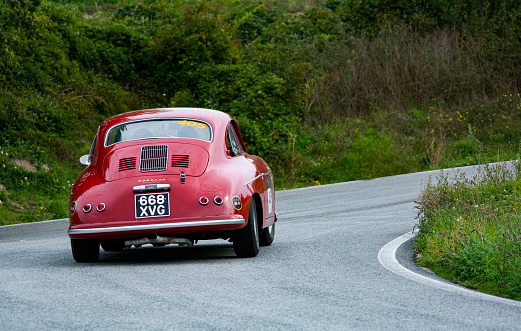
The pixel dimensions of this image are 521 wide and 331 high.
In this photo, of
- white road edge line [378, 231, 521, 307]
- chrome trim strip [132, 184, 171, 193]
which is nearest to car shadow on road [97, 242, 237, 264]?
chrome trim strip [132, 184, 171, 193]

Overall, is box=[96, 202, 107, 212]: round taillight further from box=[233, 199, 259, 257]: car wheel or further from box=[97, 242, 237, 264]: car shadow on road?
box=[233, 199, 259, 257]: car wheel

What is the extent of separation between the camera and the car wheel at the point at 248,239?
8.59 metres

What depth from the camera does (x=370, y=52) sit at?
88.5 ft

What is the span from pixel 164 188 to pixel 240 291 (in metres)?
1.94

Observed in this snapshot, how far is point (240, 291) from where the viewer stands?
6.57 metres

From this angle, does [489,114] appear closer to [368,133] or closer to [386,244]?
[368,133]

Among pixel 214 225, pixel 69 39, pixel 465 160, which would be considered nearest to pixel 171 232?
pixel 214 225

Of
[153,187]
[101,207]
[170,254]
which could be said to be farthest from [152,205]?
[170,254]

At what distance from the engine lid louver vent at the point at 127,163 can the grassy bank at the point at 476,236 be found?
331 centimetres

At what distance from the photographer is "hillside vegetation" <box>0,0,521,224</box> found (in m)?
20.2

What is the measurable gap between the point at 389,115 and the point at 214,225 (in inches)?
676

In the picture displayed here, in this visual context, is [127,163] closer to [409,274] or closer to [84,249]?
[84,249]

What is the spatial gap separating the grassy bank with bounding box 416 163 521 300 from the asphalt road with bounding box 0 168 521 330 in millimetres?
291

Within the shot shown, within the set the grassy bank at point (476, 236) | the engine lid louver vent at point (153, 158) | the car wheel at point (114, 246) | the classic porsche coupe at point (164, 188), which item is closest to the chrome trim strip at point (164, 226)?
the classic porsche coupe at point (164, 188)
